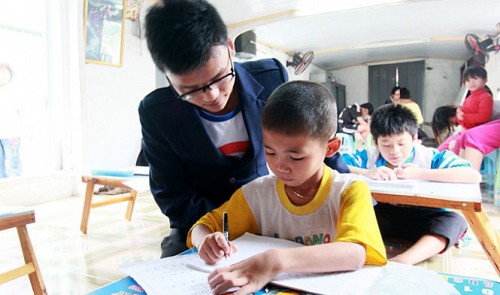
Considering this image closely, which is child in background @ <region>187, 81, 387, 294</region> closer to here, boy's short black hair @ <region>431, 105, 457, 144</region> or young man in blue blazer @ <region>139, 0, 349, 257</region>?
young man in blue blazer @ <region>139, 0, 349, 257</region>

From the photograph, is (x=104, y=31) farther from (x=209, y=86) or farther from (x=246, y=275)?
(x=246, y=275)

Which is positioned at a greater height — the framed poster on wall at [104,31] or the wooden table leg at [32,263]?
the framed poster on wall at [104,31]

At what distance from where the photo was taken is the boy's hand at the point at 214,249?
2.32 ft

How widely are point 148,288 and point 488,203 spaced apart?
3.78 meters

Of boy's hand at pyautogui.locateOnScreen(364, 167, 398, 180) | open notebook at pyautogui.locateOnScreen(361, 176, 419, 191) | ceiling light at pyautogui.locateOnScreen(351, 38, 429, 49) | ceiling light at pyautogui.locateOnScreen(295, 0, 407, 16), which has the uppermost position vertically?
ceiling light at pyautogui.locateOnScreen(295, 0, 407, 16)

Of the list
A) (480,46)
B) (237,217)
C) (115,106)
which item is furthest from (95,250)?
(480,46)

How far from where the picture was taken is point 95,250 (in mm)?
2354

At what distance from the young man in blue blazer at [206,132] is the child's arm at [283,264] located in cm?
46

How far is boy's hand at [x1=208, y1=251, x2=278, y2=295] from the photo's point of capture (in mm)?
579

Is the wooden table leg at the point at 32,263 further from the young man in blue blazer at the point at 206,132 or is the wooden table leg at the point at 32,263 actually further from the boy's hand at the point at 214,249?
the boy's hand at the point at 214,249

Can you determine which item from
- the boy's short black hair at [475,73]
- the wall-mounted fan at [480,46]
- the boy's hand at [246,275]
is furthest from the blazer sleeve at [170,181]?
the wall-mounted fan at [480,46]

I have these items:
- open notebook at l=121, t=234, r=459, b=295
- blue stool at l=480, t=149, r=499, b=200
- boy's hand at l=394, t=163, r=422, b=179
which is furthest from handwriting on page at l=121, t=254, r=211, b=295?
blue stool at l=480, t=149, r=499, b=200

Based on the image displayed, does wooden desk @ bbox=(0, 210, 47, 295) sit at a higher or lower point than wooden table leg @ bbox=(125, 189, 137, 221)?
higher

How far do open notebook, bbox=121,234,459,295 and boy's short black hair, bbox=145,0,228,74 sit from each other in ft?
1.45
